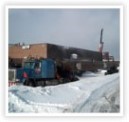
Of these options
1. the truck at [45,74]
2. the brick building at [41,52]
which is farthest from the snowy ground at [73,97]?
the brick building at [41,52]

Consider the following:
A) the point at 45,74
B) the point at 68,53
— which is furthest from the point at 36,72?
the point at 68,53

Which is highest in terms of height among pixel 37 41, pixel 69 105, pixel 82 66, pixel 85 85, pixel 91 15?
pixel 91 15

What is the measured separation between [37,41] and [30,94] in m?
0.30

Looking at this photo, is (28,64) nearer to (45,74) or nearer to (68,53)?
(45,74)

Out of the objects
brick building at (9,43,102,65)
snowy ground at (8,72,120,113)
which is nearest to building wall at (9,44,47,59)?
brick building at (9,43,102,65)

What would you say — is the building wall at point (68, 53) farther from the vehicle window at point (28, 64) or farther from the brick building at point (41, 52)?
the vehicle window at point (28, 64)

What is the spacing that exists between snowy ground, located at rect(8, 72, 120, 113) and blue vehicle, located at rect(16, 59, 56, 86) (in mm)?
40

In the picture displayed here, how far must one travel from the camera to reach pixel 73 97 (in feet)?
4.51

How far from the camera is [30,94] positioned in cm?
138

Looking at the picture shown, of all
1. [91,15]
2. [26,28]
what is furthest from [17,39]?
[91,15]

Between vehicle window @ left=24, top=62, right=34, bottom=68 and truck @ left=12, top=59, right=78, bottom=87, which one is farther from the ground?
vehicle window @ left=24, top=62, right=34, bottom=68

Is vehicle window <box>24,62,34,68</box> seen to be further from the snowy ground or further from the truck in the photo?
the snowy ground

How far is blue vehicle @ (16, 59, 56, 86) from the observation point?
138 centimetres
